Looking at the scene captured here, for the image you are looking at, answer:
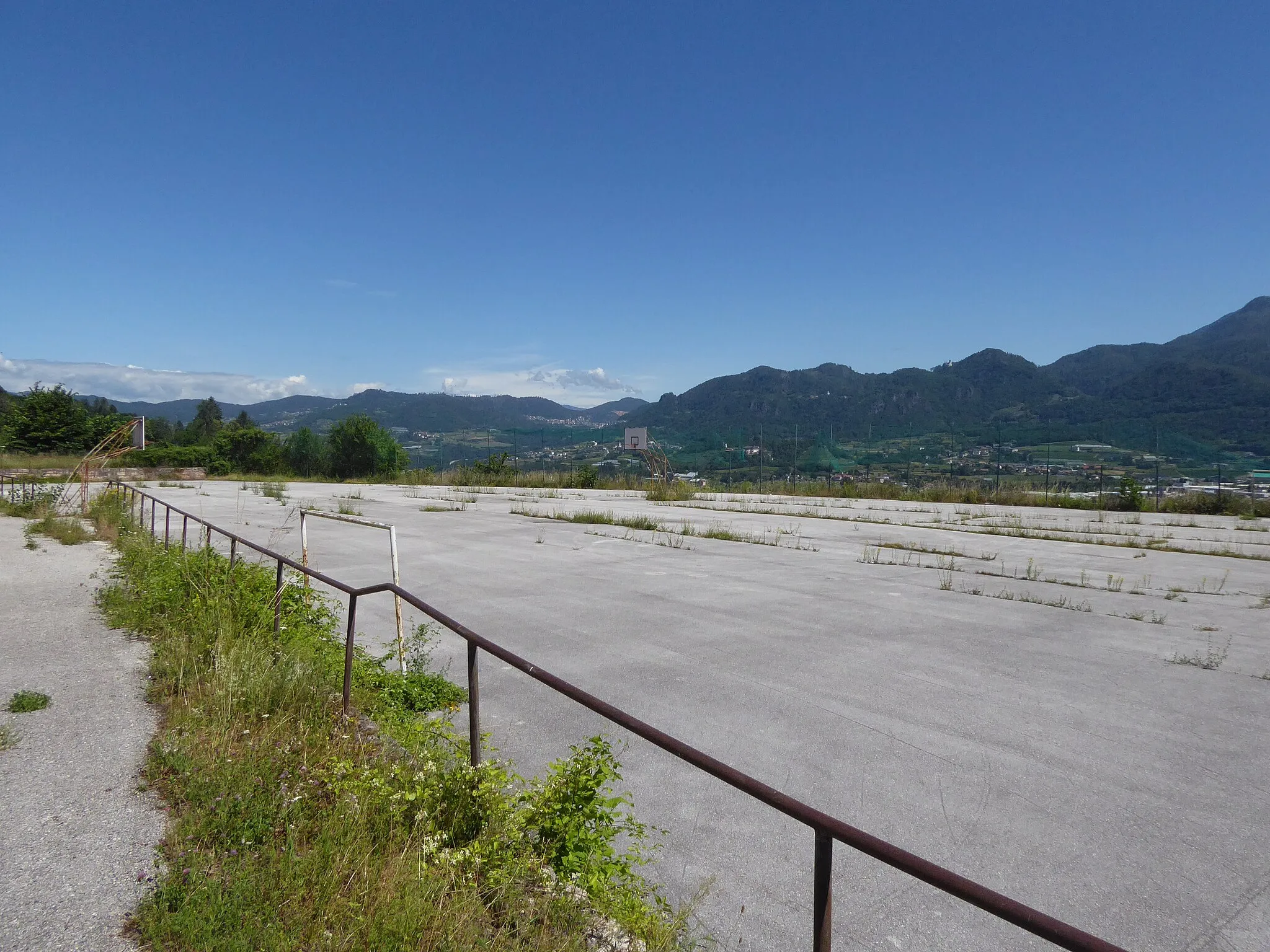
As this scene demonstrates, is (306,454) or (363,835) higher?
(306,454)

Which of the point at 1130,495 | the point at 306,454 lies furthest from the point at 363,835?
the point at 306,454

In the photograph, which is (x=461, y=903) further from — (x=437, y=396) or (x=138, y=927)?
(x=437, y=396)

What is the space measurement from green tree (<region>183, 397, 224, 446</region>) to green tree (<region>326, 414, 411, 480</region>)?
2963cm

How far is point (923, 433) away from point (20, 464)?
47.7 meters

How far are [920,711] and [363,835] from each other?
13.7ft

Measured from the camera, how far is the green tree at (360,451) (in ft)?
156

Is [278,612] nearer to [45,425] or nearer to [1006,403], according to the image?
[45,425]

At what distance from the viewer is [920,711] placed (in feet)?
18.7

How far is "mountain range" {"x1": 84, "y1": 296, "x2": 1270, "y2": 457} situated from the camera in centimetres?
3938

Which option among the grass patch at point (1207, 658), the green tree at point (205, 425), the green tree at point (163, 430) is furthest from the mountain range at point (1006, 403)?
the grass patch at point (1207, 658)

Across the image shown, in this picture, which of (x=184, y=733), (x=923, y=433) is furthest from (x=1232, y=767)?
(x=923, y=433)

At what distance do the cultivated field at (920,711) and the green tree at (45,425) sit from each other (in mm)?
48386

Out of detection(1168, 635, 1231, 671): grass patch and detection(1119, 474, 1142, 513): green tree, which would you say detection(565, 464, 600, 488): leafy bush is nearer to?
detection(1119, 474, 1142, 513): green tree

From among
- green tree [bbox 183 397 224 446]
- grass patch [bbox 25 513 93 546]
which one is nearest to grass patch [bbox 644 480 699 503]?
grass patch [bbox 25 513 93 546]
